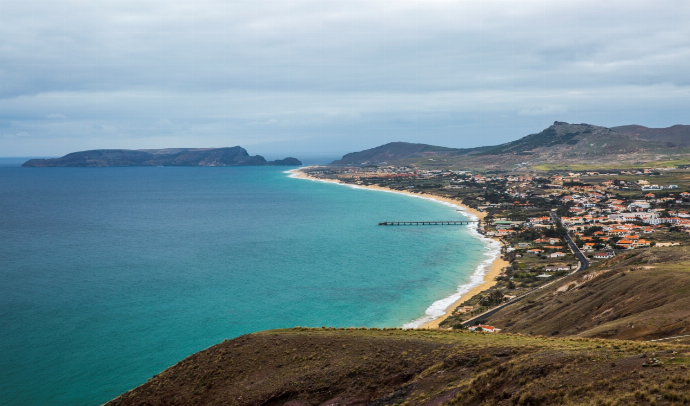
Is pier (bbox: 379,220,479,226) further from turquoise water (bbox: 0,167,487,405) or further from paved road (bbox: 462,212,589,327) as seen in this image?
paved road (bbox: 462,212,589,327)

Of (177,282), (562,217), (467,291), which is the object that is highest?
(562,217)

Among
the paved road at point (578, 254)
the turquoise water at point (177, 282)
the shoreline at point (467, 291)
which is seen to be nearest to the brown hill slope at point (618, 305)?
the shoreline at point (467, 291)

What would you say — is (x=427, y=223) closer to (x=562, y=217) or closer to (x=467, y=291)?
(x=562, y=217)

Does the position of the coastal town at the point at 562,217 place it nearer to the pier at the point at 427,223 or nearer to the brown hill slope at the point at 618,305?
the brown hill slope at the point at 618,305

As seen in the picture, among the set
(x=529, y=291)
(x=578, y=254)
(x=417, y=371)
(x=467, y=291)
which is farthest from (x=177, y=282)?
(x=578, y=254)

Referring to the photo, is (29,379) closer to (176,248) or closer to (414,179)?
(176,248)

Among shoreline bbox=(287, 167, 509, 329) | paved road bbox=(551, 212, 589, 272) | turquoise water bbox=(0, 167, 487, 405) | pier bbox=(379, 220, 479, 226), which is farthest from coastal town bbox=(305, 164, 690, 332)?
turquoise water bbox=(0, 167, 487, 405)
